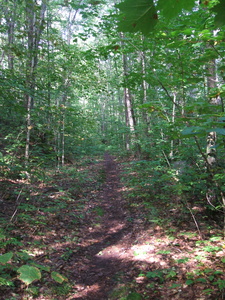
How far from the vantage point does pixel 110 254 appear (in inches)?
166

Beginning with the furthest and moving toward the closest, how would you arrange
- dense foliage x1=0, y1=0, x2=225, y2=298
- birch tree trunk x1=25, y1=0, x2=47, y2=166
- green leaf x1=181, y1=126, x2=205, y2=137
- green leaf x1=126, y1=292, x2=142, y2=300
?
1. birch tree trunk x1=25, y1=0, x2=47, y2=166
2. green leaf x1=126, y1=292, x2=142, y2=300
3. dense foliage x1=0, y1=0, x2=225, y2=298
4. green leaf x1=181, y1=126, x2=205, y2=137

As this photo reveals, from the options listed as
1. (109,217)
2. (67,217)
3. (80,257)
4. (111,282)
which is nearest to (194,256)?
(111,282)

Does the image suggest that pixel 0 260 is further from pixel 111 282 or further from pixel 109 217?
pixel 109 217

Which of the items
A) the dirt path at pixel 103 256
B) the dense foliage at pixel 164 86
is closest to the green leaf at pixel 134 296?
the dirt path at pixel 103 256

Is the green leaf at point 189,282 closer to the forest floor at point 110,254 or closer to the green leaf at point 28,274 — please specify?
the forest floor at point 110,254

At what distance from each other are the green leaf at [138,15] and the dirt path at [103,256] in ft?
11.6

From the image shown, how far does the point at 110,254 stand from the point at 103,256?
0.50 ft

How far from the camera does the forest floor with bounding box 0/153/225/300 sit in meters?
2.91

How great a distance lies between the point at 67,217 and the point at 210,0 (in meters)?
5.69

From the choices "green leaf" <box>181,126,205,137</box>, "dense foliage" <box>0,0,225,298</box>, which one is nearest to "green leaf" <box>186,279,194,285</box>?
"dense foliage" <box>0,0,225,298</box>

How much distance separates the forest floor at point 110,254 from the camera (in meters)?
2.91

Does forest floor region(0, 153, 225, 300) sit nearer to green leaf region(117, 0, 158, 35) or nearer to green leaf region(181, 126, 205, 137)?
green leaf region(181, 126, 205, 137)

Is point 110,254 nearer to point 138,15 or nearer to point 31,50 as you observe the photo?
point 138,15

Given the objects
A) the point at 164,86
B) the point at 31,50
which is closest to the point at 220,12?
the point at 164,86
